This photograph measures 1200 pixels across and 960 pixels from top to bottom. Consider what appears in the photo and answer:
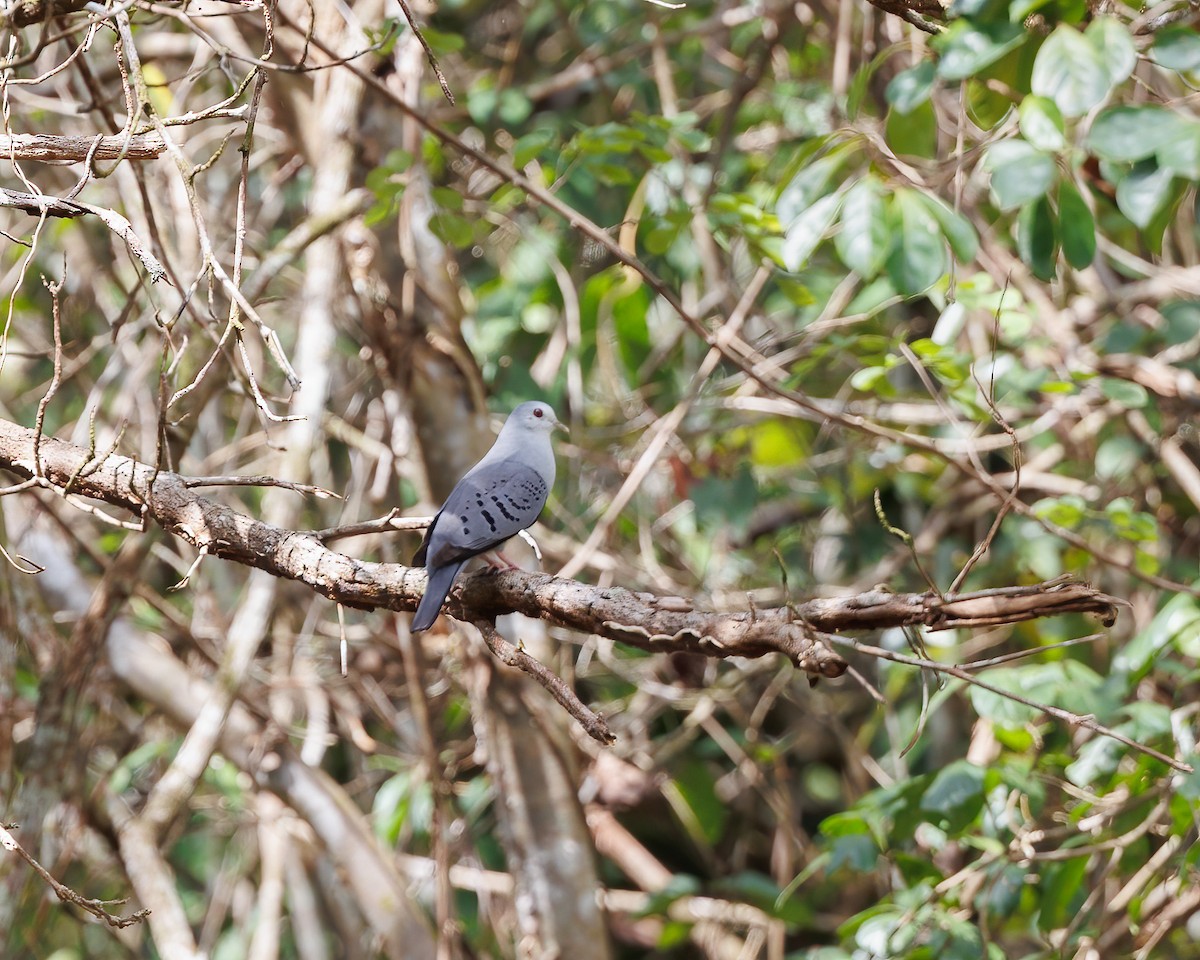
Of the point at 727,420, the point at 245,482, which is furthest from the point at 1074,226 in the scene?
the point at 727,420

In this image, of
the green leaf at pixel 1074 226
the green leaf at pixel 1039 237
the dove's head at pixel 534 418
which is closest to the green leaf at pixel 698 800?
the dove's head at pixel 534 418

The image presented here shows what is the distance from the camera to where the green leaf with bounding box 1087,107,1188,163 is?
2.72 m

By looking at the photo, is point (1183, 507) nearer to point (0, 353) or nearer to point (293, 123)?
point (293, 123)

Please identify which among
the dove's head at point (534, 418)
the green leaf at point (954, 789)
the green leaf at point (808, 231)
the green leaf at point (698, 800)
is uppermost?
the green leaf at point (808, 231)

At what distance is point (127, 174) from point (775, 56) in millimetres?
3117

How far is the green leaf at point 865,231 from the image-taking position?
9.50ft

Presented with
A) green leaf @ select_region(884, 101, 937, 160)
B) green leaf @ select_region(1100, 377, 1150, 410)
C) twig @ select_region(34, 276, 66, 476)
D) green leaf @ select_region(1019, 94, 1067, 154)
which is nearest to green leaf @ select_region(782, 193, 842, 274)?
green leaf @ select_region(1019, 94, 1067, 154)

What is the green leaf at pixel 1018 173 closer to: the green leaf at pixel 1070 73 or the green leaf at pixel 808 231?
the green leaf at pixel 1070 73

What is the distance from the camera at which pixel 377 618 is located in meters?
4.82

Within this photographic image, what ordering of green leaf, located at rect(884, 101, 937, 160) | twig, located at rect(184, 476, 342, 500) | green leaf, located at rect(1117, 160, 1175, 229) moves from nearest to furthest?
twig, located at rect(184, 476, 342, 500), green leaf, located at rect(1117, 160, 1175, 229), green leaf, located at rect(884, 101, 937, 160)

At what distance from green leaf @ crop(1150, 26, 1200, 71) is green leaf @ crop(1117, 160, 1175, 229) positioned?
221 mm

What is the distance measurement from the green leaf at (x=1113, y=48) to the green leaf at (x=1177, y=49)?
19 cm

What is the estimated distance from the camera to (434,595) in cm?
221

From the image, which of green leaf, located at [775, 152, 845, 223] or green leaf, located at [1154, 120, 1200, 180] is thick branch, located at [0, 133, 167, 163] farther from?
green leaf, located at [1154, 120, 1200, 180]
